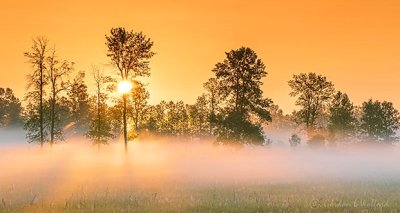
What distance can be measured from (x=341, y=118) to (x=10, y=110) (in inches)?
2805

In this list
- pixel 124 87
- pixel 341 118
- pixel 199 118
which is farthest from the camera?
pixel 199 118

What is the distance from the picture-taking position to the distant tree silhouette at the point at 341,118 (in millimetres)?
81125

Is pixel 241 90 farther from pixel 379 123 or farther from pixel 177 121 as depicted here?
pixel 177 121

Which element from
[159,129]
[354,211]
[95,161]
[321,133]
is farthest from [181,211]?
[159,129]

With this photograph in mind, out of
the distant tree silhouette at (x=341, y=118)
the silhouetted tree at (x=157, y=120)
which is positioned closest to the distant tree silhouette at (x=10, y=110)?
the silhouetted tree at (x=157, y=120)

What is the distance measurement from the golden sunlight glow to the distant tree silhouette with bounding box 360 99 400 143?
42.8 metres

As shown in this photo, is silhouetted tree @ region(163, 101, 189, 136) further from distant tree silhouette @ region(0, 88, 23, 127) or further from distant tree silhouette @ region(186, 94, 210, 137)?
distant tree silhouette @ region(0, 88, 23, 127)

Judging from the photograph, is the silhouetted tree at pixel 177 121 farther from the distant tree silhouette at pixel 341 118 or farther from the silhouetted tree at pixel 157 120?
the distant tree silhouette at pixel 341 118

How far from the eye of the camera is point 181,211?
15.4 meters

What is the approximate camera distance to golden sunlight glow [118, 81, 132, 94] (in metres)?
53.0

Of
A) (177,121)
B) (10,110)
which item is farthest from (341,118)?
(10,110)

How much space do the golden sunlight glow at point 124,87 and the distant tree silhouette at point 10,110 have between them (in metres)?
70.9

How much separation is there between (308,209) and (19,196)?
11.1 m

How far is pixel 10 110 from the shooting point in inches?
4751
